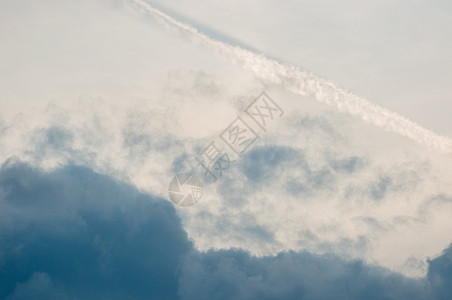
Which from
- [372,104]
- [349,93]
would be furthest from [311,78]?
[372,104]

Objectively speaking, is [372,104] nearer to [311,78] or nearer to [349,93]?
[349,93]

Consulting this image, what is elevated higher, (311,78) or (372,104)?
(372,104)

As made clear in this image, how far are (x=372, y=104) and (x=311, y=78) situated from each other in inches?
619

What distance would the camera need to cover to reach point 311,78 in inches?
3501

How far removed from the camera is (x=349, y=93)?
295 feet

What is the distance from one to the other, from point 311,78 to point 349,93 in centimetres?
952

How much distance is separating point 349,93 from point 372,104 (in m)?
6.21

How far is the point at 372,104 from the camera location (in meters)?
91.1
